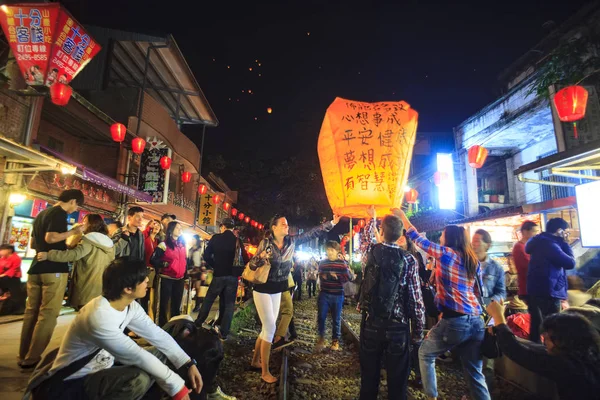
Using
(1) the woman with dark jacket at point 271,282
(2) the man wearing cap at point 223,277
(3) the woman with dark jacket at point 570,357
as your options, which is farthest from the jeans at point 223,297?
(3) the woman with dark jacket at point 570,357

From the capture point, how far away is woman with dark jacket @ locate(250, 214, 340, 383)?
15.0 feet

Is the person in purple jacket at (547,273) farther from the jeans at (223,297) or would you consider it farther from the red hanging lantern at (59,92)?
the red hanging lantern at (59,92)

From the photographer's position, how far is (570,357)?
92.4 inches

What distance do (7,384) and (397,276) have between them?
14.8 feet

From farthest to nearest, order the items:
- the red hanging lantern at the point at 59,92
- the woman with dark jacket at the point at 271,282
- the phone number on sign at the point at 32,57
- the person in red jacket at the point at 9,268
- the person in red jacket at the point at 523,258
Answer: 1. the person in red jacket at the point at 9,268
2. the red hanging lantern at the point at 59,92
3. the phone number on sign at the point at 32,57
4. the person in red jacket at the point at 523,258
5. the woman with dark jacket at the point at 271,282

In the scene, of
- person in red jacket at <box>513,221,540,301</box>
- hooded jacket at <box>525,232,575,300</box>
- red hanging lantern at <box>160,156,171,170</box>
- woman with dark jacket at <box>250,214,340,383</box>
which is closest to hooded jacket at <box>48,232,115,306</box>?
woman with dark jacket at <box>250,214,340,383</box>

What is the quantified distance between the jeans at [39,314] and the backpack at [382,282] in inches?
151

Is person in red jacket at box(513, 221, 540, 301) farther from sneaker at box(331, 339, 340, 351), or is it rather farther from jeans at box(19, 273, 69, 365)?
jeans at box(19, 273, 69, 365)

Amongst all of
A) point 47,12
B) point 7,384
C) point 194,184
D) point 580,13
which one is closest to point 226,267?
point 7,384

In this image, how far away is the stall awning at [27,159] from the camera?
662cm

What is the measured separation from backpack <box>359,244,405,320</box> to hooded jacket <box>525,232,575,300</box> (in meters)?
2.74

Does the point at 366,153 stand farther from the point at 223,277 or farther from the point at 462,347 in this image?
the point at 223,277

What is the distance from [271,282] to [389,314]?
1926 millimetres

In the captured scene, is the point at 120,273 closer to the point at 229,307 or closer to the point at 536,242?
the point at 229,307
